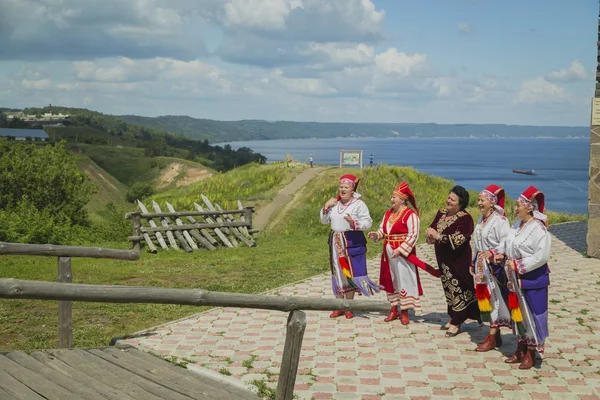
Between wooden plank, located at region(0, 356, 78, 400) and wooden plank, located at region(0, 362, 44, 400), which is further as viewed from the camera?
wooden plank, located at region(0, 356, 78, 400)

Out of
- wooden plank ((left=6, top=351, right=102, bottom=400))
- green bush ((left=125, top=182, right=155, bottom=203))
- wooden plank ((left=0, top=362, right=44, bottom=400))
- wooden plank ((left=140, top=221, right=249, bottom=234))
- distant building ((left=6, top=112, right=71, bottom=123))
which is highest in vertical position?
distant building ((left=6, top=112, right=71, bottom=123))

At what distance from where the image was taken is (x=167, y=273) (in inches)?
573

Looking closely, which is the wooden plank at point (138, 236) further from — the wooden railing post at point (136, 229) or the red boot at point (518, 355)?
the red boot at point (518, 355)

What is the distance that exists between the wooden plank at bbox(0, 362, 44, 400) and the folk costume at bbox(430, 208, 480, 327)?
5296mm

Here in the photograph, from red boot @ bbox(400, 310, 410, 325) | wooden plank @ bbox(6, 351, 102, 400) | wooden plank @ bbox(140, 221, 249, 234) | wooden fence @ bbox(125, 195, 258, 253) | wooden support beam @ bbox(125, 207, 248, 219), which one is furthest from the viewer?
wooden plank @ bbox(140, 221, 249, 234)

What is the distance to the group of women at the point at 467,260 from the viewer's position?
7.89 meters

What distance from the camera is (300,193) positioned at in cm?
3048

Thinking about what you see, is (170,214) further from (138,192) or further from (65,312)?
(138,192)

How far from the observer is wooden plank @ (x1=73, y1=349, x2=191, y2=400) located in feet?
20.4

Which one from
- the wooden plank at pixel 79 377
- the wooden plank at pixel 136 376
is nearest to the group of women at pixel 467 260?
the wooden plank at pixel 136 376

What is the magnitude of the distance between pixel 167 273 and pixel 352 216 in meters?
5.72

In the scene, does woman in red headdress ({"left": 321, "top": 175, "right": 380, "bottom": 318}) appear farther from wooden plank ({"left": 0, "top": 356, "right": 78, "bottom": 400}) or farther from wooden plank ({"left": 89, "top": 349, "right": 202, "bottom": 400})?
wooden plank ({"left": 0, "top": 356, "right": 78, "bottom": 400})

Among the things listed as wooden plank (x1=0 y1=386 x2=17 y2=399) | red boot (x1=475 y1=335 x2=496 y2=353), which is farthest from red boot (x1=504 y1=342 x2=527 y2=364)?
wooden plank (x1=0 y1=386 x2=17 y2=399)

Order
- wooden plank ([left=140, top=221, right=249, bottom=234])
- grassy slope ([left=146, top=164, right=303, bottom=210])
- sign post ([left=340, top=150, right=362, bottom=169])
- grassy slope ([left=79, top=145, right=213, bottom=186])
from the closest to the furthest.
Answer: wooden plank ([left=140, top=221, right=249, bottom=234]) < grassy slope ([left=146, top=164, right=303, bottom=210]) < sign post ([left=340, top=150, right=362, bottom=169]) < grassy slope ([left=79, top=145, right=213, bottom=186])
